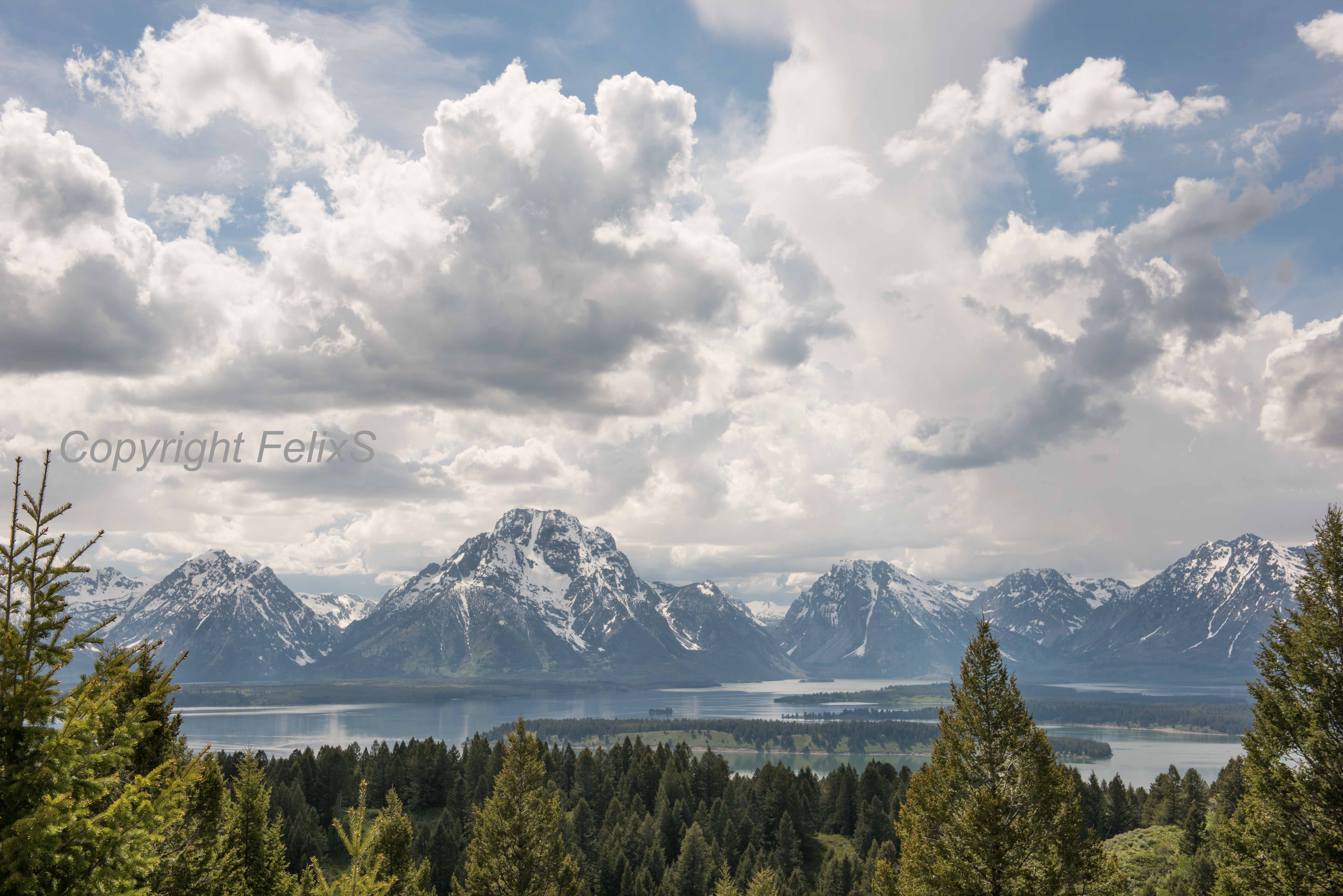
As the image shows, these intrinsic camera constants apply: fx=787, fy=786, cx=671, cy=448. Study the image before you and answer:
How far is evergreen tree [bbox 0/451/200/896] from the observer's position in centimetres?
1114

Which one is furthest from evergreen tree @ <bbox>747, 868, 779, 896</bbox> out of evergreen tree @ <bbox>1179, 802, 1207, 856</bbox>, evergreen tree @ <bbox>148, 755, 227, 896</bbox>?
evergreen tree @ <bbox>1179, 802, 1207, 856</bbox>

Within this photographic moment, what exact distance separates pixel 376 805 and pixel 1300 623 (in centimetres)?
11433

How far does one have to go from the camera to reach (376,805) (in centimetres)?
11000

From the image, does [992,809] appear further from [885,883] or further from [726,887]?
[726,887]

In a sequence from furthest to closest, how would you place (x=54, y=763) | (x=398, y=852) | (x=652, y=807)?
(x=652, y=807) < (x=398, y=852) < (x=54, y=763)

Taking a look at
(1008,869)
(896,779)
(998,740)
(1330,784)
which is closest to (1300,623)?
(1330,784)

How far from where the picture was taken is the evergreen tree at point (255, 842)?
1510 inches

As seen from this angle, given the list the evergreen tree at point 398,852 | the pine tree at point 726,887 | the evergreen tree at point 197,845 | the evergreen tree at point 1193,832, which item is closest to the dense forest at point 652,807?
the evergreen tree at point 1193,832

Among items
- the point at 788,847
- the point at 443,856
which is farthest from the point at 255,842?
the point at 788,847

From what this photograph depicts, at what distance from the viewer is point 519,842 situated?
3616 cm

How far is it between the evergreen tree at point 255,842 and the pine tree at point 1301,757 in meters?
36.0

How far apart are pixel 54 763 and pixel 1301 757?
30.6m

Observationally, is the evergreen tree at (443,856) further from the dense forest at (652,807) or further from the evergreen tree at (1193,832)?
the evergreen tree at (1193,832)

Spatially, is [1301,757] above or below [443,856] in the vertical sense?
above
